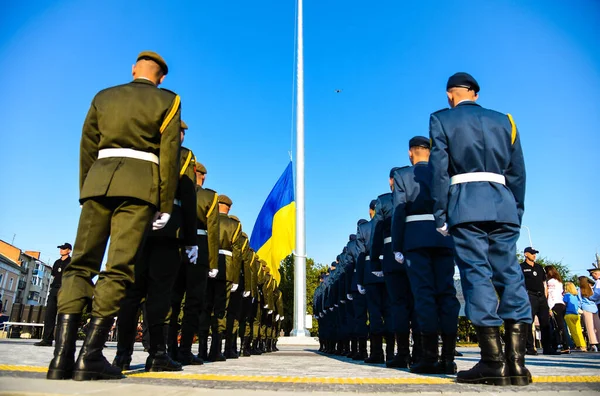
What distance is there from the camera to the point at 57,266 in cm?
1105

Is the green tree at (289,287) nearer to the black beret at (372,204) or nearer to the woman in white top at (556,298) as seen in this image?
the woman in white top at (556,298)

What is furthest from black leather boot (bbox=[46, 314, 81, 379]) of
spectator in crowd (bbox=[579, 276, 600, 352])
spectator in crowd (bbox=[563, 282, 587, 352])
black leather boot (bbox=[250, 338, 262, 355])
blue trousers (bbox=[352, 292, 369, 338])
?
spectator in crowd (bbox=[563, 282, 587, 352])

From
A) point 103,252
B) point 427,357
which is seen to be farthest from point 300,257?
point 103,252

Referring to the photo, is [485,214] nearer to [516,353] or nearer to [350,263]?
[516,353]

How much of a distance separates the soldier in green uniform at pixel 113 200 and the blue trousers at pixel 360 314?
5.74 meters

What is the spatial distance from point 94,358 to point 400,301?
12.8 ft

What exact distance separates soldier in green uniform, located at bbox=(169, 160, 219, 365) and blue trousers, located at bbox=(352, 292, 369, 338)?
355 centimetres

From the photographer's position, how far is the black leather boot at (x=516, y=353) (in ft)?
10.6

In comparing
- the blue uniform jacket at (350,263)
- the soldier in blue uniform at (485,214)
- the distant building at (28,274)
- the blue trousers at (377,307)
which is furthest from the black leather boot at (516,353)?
the distant building at (28,274)

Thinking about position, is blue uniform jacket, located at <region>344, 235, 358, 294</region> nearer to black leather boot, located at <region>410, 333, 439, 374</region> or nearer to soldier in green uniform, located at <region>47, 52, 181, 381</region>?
black leather boot, located at <region>410, 333, 439, 374</region>

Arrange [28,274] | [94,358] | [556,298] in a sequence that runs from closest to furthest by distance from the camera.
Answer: [94,358] < [556,298] < [28,274]

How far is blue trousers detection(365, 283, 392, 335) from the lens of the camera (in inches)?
280

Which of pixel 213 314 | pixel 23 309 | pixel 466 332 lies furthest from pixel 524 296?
pixel 466 332

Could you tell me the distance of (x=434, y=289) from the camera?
492 cm
